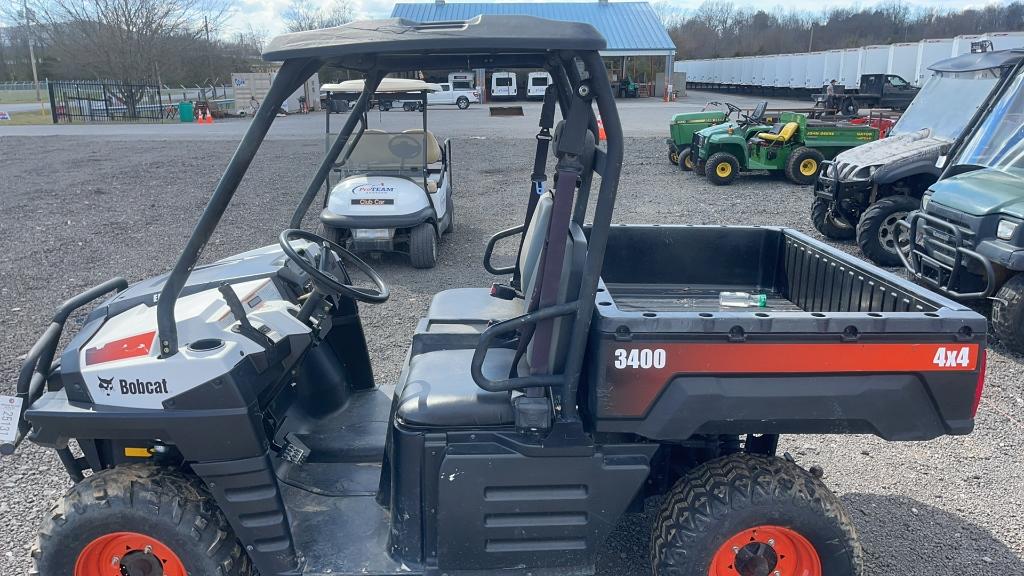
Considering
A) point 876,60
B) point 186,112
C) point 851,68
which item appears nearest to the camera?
point 186,112

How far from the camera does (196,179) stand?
13094mm

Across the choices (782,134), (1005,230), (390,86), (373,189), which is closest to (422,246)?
(373,189)

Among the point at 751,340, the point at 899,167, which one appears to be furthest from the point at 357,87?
the point at 899,167

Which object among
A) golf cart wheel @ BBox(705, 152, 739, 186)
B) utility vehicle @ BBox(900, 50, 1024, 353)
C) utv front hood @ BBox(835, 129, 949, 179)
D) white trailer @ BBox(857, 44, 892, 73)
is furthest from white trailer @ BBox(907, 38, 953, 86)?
utility vehicle @ BBox(900, 50, 1024, 353)

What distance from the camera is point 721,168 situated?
1236cm

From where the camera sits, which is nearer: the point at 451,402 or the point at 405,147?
the point at 451,402

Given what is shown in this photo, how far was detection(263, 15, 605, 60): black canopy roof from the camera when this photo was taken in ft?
6.69

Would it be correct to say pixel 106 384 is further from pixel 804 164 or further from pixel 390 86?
pixel 804 164

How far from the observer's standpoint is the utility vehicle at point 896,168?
7.67 m

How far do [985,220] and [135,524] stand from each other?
529cm

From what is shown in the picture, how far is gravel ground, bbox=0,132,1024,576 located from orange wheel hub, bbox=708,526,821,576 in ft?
1.59

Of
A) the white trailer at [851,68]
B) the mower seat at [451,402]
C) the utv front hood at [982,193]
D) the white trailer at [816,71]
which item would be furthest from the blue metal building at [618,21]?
the mower seat at [451,402]

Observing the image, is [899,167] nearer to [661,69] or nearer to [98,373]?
[98,373]

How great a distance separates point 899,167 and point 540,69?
6446 mm
